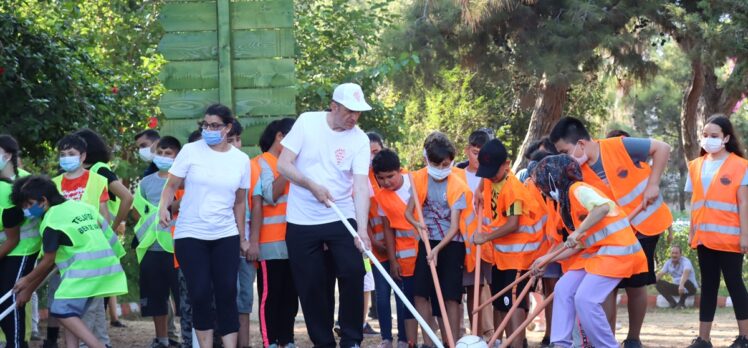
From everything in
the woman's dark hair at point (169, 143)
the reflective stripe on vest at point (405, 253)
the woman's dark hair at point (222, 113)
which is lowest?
the reflective stripe on vest at point (405, 253)

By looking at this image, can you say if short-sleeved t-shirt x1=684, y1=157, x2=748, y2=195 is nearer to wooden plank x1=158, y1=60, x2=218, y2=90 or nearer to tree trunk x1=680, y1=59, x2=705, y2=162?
wooden plank x1=158, y1=60, x2=218, y2=90

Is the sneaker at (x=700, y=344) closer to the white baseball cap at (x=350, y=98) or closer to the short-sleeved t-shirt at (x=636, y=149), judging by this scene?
the short-sleeved t-shirt at (x=636, y=149)

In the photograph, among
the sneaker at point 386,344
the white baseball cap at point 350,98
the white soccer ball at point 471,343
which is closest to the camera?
the white soccer ball at point 471,343

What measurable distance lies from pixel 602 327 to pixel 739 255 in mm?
2277

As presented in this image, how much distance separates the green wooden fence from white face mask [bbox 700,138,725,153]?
326 centimetres

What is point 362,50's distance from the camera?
16172 mm

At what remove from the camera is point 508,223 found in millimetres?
8648

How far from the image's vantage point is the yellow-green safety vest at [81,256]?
7.94 metres

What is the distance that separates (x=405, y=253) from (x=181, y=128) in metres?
2.06

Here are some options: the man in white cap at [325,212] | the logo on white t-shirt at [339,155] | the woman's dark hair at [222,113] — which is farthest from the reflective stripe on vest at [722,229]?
the woman's dark hair at [222,113]

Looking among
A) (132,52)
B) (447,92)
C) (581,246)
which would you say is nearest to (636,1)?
(447,92)

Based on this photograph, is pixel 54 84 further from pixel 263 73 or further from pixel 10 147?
pixel 263 73

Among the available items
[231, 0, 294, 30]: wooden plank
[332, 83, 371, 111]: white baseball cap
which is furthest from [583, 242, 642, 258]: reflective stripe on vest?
[231, 0, 294, 30]: wooden plank

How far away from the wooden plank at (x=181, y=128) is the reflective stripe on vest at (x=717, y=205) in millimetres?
4057
